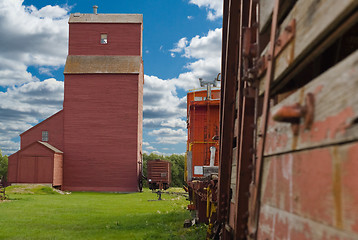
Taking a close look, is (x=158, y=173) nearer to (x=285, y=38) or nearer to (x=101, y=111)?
(x=101, y=111)

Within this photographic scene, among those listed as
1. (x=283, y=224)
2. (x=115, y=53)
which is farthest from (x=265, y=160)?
(x=115, y=53)

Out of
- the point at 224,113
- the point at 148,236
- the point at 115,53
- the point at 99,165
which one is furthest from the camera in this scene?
the point at 115,53

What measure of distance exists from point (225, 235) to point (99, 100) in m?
33.1

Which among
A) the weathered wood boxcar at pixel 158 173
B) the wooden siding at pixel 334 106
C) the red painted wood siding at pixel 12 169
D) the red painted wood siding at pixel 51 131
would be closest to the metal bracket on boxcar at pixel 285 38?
the wooden siding at pixel 334 106

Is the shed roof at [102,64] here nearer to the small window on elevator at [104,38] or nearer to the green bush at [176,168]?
the small window on elevator at [104,38]

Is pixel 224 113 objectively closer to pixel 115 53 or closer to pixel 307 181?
pixel 307 181

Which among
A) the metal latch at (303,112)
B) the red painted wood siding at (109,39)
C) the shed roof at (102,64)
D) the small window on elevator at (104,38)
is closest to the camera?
the metal latch at (303,112)

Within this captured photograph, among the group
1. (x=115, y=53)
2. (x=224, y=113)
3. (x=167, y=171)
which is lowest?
(x=167, y=171)

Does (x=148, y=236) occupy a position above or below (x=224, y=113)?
below

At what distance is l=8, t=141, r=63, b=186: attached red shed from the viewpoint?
33.4 meters

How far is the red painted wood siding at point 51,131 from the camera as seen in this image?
36688 millimetres

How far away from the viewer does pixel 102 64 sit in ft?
122

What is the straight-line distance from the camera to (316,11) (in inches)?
68.8

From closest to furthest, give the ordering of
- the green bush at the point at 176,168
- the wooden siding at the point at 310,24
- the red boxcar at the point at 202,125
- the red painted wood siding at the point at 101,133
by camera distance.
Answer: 1. the wooden siding at the point at 310,24
2. the red boxcar at the point at 202,125
3. the red painted wood siding at the point at 101,133
4. the green bush at the point at 176,168
